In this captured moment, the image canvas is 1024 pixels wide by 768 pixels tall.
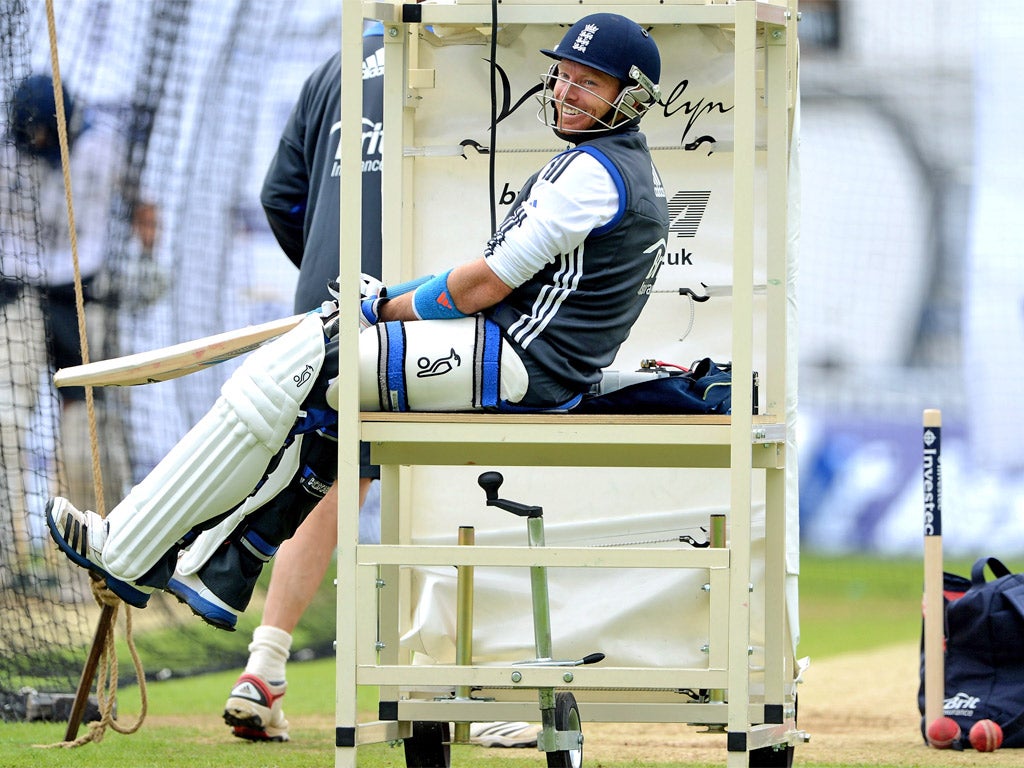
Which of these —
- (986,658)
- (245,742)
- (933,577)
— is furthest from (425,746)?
(986,658)

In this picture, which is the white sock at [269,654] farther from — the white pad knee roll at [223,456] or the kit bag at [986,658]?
the kit bag at [986,658]

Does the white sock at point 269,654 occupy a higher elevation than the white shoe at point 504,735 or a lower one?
higher

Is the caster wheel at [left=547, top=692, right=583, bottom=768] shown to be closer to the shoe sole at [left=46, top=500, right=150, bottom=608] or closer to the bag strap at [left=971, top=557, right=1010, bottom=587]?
the shoe sole at [left=46, top=500, right=150, bottom=608]

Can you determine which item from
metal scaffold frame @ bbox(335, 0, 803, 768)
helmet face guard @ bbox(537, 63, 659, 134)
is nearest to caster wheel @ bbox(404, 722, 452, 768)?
metal scaffold frame @ bbox(335, 0, 803, 768)

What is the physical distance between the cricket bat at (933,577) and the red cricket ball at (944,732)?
4 cm

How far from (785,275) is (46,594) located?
16.1 ft

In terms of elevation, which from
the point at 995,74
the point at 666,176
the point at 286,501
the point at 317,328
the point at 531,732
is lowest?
the point at 531,732

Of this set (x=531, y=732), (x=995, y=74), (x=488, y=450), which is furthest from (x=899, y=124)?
(x=488, y=450)

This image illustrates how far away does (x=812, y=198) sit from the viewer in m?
14.0

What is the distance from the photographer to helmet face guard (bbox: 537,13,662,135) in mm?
3684

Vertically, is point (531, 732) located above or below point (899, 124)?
below

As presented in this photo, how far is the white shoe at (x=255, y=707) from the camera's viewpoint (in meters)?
4.68

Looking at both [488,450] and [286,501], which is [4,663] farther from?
[488,450]

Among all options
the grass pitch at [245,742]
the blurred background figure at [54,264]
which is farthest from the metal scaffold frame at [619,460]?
the blurred background figure at [54,264]
